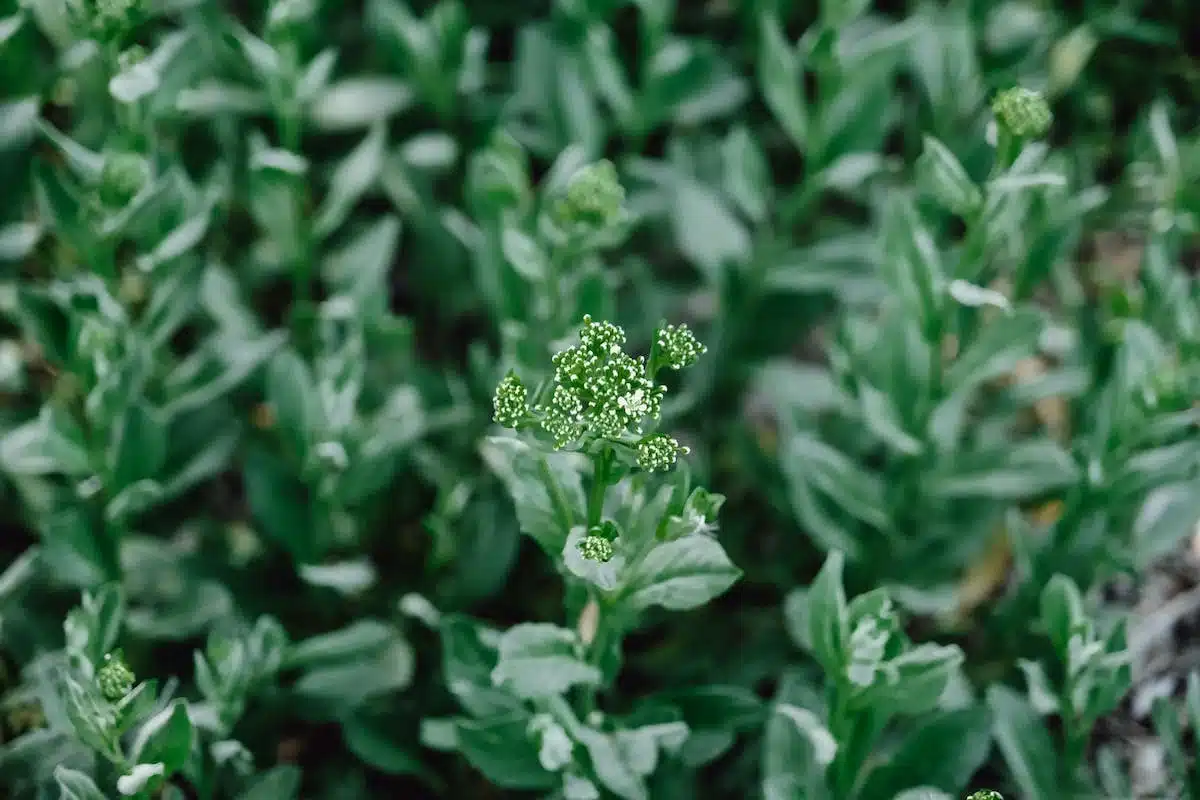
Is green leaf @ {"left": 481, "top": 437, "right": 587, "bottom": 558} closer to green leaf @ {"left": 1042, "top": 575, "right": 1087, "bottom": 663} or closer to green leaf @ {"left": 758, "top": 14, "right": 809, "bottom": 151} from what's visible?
green leaf @ {"left": 1042, "top": 575, "right": 1087, "bottom": 663}

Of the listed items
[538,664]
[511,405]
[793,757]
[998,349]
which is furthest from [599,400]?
[998,349]

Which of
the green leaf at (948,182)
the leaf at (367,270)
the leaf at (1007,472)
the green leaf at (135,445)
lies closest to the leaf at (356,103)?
the leaf at (367,270)

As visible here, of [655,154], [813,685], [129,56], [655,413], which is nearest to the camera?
[655,413]

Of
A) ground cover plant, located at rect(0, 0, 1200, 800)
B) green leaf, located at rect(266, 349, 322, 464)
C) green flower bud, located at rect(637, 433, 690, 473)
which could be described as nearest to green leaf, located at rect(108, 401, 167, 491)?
ground cover plant, located at rect(0, 0, 1200, 800)

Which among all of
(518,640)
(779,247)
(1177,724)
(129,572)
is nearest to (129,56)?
(129,572)

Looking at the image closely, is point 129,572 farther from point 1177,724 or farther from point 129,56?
point 1177,724

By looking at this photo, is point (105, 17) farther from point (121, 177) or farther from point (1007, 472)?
point (1007, 472)
